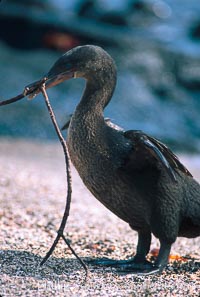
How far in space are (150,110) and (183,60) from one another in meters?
2.60

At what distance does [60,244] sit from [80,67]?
1448 mm

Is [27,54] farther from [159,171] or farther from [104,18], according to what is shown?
[159,171]

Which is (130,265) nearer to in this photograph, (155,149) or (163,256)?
(163,256)

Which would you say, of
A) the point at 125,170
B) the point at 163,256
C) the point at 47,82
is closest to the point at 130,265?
the point at 163,256

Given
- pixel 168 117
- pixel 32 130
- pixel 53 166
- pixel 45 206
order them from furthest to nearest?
1. pixel 168 117
2. pixel 32 130
3. pixel 53 166
4. pixel 45 206

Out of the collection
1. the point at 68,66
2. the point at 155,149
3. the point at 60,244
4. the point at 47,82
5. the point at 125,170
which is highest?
the point at 68,66

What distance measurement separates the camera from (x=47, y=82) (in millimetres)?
4543

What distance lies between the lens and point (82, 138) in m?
4.57

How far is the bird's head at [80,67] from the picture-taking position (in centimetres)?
456

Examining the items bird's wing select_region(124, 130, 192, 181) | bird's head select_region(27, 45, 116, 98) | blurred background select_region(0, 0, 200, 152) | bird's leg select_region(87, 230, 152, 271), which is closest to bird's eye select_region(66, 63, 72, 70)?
bird's head select_region(27, 45, 116, 98)

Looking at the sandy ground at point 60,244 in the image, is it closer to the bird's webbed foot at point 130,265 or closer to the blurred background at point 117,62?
the bird's webbed foot at point 130,265

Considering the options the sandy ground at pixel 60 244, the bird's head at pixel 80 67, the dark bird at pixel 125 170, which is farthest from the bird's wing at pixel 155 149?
the sandy ground at pixel 60 244

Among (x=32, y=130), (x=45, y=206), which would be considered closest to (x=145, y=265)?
(x=45, y=206)

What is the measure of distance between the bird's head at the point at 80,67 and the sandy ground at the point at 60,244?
112 cm
